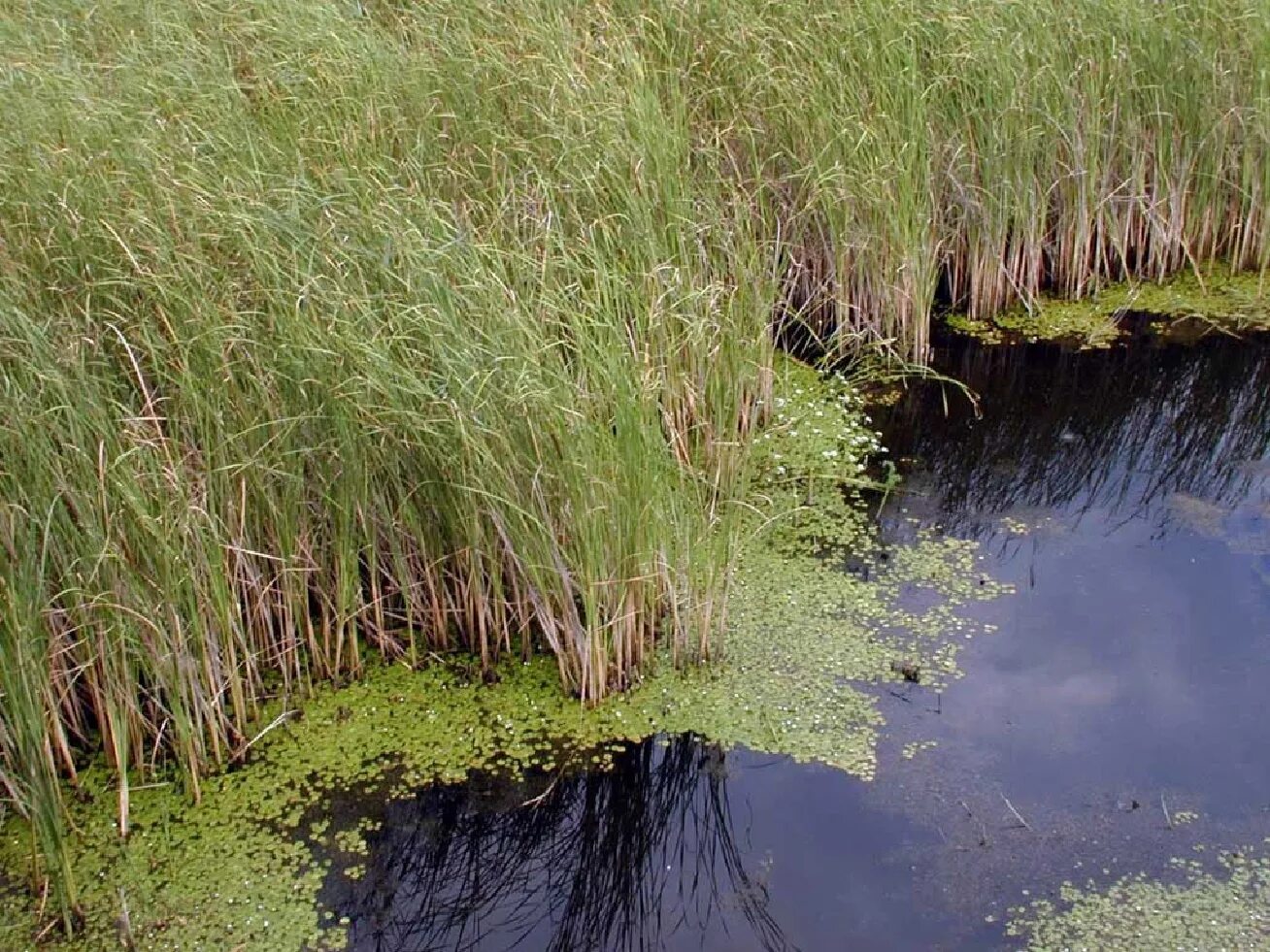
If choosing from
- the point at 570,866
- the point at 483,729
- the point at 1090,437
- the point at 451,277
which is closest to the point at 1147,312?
the point at 1090,437

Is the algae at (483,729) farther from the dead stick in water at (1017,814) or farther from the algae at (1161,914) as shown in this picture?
the algae at (1161,914)

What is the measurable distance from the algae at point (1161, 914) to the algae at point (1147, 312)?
2.94m

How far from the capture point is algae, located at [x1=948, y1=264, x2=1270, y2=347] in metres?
5.59

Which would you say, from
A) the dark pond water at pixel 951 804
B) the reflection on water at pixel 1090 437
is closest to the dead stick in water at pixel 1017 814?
the dark pond water at pixel 951 804

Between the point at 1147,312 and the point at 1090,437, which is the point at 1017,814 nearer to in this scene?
the point at 1090,437

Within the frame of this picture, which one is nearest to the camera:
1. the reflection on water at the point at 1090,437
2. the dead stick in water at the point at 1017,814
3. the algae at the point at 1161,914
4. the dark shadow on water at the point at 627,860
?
the algae at the point at 1161,914

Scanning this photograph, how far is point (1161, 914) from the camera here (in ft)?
9.69

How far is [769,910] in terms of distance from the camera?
3109 mm

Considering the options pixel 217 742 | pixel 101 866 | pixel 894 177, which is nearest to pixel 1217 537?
pixel 894 177

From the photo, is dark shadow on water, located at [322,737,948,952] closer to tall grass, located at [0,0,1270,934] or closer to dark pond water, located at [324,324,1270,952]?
dark pond water, located at [324,324,1270,952]

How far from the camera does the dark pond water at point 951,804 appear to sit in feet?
10.2

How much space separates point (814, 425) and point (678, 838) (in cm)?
200

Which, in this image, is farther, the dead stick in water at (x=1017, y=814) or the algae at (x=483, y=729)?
the dead stick in water at (x=1017, y=814)

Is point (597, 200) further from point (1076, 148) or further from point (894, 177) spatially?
point (1076, 148)
